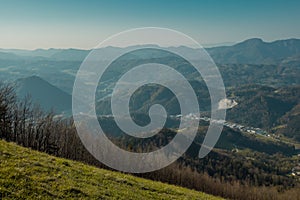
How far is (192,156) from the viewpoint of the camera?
5399 inches

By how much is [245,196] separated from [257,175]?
73.6 meters

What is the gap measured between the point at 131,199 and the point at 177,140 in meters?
158

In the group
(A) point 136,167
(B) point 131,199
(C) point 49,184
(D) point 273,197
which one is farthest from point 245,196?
(C) point 49,184

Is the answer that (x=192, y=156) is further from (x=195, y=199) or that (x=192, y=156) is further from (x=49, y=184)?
(x=49, y=184)

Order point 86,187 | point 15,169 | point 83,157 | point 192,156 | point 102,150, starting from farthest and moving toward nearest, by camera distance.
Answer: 1. point 192,156
2. point 102,150
3. point 83,157
4. point 86,187
5. point 15,169

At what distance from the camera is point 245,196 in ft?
190

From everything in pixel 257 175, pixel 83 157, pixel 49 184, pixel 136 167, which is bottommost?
pixel 257 175

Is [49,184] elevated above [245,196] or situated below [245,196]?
above

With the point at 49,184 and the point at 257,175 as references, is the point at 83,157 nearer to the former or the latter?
the point at 49,184

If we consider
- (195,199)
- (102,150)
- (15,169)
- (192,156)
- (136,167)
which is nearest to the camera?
(15,169)

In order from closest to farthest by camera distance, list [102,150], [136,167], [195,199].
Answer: [195,199]
[136,167]
[102,150]

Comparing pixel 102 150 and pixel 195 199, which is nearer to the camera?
pixel 195 199

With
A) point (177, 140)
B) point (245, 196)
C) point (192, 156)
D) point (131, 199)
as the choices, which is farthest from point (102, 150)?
point (177, 140)

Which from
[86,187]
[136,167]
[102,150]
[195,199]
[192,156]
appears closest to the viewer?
[86,187]
